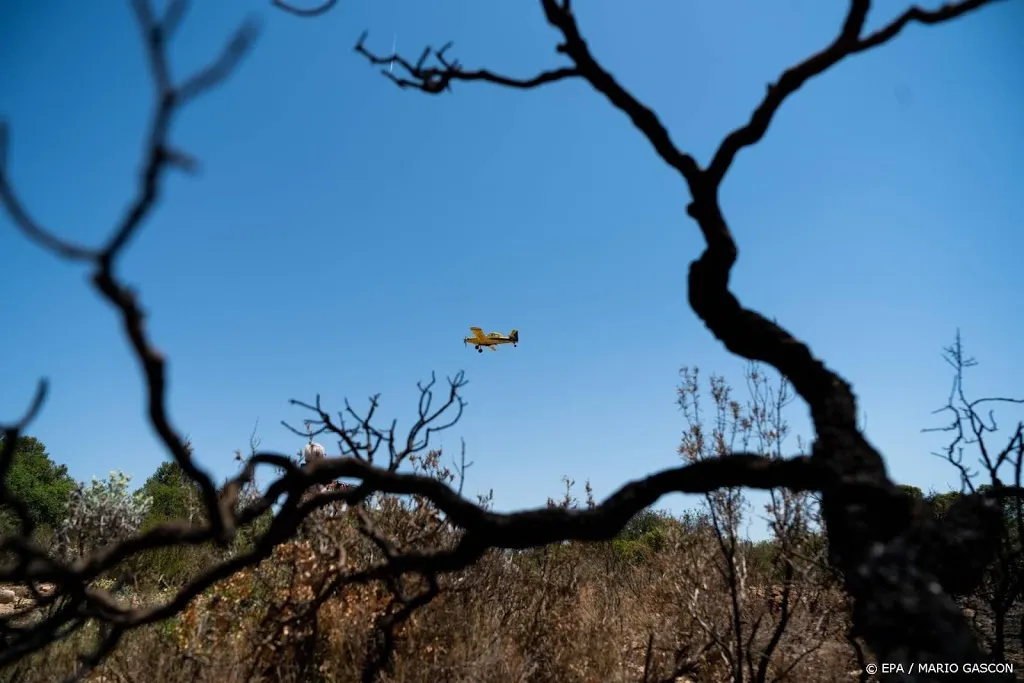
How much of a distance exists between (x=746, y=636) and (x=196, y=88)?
6447 mm

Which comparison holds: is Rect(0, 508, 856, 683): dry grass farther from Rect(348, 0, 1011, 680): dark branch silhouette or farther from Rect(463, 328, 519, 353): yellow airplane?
Rect(463, 328, 519, 353): yellow airplane

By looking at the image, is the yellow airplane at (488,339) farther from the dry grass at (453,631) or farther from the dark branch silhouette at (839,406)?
the dark branch silhouette at (839,406)

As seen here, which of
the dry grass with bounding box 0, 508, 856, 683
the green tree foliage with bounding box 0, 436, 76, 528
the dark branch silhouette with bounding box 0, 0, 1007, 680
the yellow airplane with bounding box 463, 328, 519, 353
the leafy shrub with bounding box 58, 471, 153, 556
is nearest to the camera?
the dark branch silhouette with bounding box 0, 0, 1007, 680

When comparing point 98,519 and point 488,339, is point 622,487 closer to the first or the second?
point 98,519

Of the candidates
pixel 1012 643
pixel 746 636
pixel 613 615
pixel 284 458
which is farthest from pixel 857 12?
pixel 1012 643

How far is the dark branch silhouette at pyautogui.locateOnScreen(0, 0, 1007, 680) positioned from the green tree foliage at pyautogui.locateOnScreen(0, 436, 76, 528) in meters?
21.5

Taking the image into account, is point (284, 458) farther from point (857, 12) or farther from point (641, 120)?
point (857, 12)

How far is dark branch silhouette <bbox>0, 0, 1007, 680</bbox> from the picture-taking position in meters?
1.22

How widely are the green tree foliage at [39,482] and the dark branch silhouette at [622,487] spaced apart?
21502mm

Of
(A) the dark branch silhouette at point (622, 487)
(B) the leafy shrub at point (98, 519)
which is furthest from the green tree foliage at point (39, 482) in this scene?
(A) the dark branch silhouette at point (622, 487)

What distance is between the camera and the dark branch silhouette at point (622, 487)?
122 cm

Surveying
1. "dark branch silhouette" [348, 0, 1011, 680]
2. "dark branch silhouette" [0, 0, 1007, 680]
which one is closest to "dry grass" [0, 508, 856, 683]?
"dark branch silhouette" [0, 0, 1007, 680]

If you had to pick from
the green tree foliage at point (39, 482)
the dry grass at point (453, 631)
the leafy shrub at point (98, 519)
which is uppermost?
the green tree foliage at point (39, 482)

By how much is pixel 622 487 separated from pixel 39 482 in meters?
34.0
